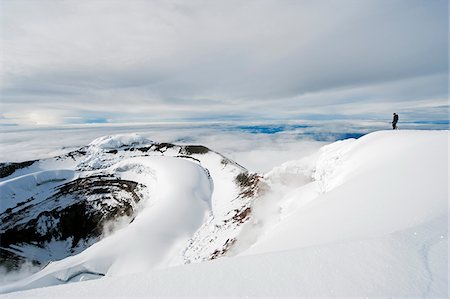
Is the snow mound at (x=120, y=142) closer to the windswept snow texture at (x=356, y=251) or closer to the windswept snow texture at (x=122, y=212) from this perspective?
the windswept snow texture at (x=122, y=212)

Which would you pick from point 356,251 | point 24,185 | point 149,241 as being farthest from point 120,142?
point 356,251

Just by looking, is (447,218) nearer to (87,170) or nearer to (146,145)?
(87,170)

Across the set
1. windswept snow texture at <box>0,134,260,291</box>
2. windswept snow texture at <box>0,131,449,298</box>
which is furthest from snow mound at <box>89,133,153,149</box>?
windswept snow texture at <box>0,131,449,298</box>

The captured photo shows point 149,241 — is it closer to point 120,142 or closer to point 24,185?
point 24,185

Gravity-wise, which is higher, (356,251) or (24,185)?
(356,251)

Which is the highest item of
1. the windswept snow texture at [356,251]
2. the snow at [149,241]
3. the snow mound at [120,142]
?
the windswept snow texture at [356,251]

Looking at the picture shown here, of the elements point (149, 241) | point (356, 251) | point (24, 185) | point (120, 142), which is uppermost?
point (356, 251)

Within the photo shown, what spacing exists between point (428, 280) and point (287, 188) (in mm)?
46044

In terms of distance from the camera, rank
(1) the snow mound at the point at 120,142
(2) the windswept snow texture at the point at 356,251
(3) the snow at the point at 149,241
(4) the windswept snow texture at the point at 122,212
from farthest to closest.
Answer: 1. (1) the snow mound at the point at 120,142
2. (4) the windswept snow texture at the point at 122,212
3. (3) the snow at the point at 149,241
4. (2) the windswept snow texture at the point at 356,251

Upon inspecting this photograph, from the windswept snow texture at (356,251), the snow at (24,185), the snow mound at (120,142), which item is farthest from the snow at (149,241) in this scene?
the snow mound at (120,142)

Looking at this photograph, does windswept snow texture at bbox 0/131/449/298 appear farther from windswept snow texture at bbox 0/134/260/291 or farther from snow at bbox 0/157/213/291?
snow at bbox 0/157/213/291

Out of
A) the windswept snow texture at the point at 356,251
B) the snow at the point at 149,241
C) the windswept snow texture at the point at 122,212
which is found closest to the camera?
the windswept snow texture at the point at 356,251

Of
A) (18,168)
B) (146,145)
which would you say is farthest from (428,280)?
(18,168)

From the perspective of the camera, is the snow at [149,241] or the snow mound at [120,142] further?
the snow mound at [120,142]
